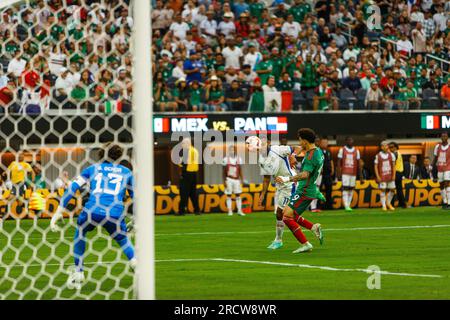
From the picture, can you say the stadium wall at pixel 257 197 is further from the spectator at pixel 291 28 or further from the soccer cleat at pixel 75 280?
the soccer cleat at pixel 75 280

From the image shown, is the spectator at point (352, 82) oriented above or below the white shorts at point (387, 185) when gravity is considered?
above

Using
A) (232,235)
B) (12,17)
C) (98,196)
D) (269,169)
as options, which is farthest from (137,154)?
(232,235)

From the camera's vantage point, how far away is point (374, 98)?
3400 centimetres

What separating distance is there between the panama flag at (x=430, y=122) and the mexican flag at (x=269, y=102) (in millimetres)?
4791

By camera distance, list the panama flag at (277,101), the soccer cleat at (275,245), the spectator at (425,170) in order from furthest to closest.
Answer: the spectator at (425,170) < the panama flag at (277,101) < the soccer cleat at (275,245)

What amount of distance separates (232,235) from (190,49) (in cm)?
1330

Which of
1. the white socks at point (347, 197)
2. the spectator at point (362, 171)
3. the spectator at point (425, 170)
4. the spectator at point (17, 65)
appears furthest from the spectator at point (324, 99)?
the spectator at point (17, 65)

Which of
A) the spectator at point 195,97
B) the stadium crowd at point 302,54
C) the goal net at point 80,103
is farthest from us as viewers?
the stadium crowd at point 302,54

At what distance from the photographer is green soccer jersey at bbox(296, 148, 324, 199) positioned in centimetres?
1828

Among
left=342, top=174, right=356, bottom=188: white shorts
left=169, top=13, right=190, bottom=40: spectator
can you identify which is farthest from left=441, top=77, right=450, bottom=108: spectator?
left=169, top=13, right=190, bottom=40: spectator

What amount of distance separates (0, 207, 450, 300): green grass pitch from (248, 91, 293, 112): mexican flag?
6743 mm

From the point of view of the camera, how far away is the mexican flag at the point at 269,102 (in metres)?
32.2

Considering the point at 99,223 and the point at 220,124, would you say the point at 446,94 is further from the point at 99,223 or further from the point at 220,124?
the point at 99,223

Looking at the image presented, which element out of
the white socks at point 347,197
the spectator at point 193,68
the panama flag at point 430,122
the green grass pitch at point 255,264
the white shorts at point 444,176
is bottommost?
the green grass pitch at point 255,264
